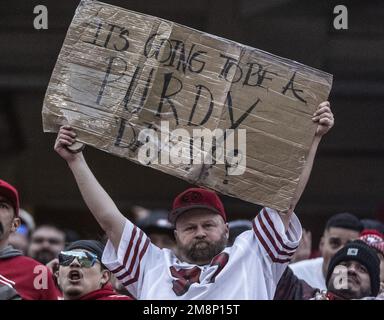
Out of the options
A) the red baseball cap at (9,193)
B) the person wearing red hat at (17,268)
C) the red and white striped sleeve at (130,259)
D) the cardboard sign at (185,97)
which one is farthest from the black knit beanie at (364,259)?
the red baseball cap at (9,193)

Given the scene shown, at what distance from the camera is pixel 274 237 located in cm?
406

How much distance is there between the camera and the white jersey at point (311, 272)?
528 centimetres

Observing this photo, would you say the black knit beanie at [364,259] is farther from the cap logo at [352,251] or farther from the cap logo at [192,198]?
the cap logo at [192,198]

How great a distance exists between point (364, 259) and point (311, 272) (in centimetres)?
91

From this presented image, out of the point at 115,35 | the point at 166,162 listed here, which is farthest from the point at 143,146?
the point at 115,35

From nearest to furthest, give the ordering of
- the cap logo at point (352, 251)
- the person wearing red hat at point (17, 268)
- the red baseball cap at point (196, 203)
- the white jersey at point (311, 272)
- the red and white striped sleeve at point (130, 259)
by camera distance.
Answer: the red and white striped sleeve at point (130, 259) < the red baseball cap at point (196, 203) < the person wearing red hat at point (17, 268) < the cap logo at point (352, 251) < the white jersey at point (311, 272)

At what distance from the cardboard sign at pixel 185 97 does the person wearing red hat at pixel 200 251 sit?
0.25ft

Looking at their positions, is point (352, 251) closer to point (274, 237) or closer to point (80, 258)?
point (274, 237)

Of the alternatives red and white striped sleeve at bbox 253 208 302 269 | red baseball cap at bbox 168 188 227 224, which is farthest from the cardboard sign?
red baseball cap at bbox 168 188 227 224

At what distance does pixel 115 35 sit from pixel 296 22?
2.56 m

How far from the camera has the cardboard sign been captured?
4078mm

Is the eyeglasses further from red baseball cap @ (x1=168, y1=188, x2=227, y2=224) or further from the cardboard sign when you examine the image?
the cardboard sign

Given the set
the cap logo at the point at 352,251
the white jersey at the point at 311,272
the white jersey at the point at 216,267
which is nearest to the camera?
the white jersey at the point at 216,267
